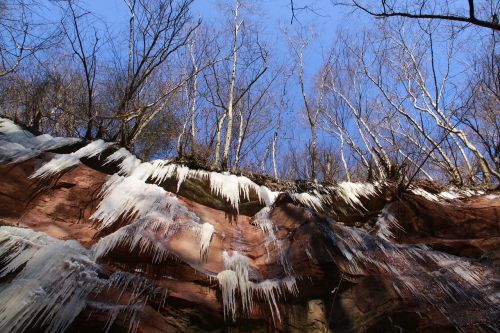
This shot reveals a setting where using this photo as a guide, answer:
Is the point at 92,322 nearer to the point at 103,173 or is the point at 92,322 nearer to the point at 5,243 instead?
the point at 5,243

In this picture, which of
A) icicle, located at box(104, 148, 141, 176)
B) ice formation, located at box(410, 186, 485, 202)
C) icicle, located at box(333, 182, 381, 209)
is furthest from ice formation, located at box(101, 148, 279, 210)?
ice formation, located at box(410, 186, 485, 202)

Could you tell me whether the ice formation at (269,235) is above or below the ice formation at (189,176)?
below

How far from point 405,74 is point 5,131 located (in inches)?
481

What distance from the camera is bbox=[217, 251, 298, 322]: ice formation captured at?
3180mm

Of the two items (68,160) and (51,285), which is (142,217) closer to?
(51,285)

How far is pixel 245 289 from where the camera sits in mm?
3301

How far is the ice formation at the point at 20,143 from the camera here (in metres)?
3.80

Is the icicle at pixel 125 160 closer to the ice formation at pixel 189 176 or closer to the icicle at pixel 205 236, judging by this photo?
the ice formation at pixel 189 176

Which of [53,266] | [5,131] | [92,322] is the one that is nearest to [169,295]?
[92,322]

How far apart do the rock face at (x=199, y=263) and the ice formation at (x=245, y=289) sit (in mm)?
11

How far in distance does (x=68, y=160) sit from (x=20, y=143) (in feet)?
2.08

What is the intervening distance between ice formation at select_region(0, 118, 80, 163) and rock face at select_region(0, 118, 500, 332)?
0.10 m

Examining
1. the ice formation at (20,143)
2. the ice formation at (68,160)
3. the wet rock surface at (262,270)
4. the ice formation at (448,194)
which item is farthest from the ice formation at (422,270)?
the ice formation at (20,143)

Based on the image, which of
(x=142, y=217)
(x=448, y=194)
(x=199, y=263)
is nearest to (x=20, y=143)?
(x=142, y=217)
